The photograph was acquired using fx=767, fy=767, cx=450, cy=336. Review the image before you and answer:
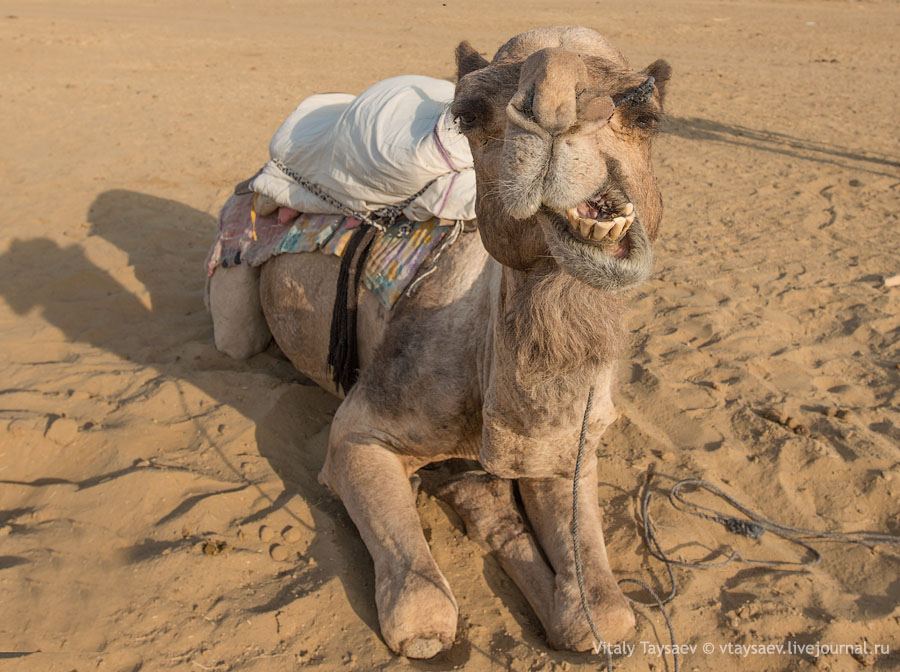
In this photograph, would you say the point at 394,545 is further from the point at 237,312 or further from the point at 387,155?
the point at 237,312

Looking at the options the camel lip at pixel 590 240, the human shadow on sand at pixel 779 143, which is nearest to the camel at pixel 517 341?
the camel lip at pixel 590 240

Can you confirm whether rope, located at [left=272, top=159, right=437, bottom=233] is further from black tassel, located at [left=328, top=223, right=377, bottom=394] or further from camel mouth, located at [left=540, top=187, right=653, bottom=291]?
camel mouth, located at [left=540, top=187, right=653, bottom=291]

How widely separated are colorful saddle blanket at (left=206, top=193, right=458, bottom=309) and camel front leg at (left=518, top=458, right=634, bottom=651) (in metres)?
0.96

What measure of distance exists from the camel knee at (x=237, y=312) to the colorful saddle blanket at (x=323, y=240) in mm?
77

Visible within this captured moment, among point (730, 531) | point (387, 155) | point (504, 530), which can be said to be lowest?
point (730, 531)

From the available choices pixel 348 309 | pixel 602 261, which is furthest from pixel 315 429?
pixel 602 261

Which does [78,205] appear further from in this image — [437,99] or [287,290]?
[437,99]

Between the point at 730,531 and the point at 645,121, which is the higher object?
the point at 645,121

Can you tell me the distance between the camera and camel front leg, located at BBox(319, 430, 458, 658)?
2.34 metres

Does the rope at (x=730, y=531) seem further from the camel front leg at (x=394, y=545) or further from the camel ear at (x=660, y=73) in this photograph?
the camel ear at (x=660, y=73)

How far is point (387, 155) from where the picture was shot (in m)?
3.04

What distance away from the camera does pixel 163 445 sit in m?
3.29

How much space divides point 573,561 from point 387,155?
5.51 feet

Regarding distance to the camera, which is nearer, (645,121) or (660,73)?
(645,121)
